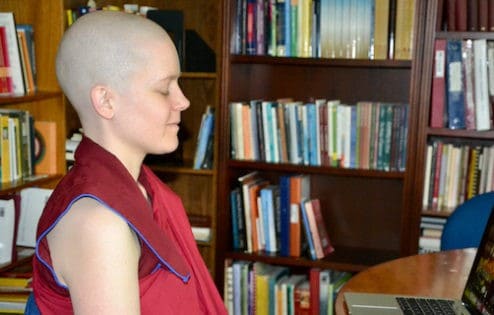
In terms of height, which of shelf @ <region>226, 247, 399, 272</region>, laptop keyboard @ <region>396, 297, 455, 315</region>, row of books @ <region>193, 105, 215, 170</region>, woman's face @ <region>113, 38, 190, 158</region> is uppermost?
woman's face @ <region>113, 38, 190, 158</region>

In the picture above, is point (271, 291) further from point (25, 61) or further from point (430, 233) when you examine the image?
point (25, 61)

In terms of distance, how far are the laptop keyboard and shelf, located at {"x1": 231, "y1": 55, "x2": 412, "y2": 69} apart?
1.33 metres

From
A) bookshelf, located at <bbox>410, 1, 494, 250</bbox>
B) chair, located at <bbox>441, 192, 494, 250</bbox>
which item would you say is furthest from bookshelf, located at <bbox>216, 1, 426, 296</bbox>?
chair, located at <bbox>441, 192, 494, 250</bbox>

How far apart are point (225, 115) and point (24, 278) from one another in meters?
1.01

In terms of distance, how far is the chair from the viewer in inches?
88.7

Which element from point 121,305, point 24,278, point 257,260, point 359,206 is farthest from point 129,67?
point 359,206

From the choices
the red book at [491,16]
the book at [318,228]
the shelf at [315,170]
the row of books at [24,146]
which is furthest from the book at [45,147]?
the red book at [491,16]

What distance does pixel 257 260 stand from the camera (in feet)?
9.89

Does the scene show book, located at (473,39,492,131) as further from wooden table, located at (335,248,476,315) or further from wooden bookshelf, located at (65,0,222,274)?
wooden bookshelf, located at (65,0,222,274)

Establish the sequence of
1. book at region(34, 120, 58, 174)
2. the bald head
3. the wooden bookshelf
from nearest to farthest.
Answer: the bald head → book at region(34, 120, 58, 174) → the wooden bookshelf

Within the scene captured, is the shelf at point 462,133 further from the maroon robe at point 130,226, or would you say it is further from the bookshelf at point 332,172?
the maroon robe at point 130,226

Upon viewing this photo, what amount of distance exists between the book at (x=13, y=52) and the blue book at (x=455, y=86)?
162 cm

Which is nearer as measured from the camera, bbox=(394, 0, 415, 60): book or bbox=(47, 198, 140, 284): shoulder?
bbox=(47, 198, 140, 284): shoulder

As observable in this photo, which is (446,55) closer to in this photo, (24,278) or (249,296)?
(249,296)
